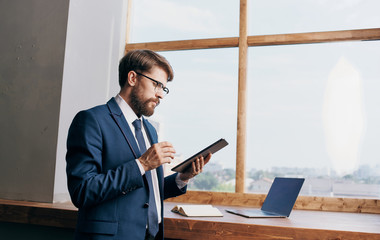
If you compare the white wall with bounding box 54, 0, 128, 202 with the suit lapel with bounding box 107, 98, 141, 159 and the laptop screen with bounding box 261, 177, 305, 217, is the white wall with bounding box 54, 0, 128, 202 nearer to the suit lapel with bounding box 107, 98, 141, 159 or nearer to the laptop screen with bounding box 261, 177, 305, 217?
the suit lapel with bounding box 107, 98, 141, 159

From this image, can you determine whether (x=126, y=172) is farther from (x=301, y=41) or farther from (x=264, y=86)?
(x=301, y=41)

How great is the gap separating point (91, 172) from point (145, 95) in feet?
1.48

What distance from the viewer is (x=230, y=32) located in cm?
291

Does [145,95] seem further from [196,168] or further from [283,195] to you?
[283,195]

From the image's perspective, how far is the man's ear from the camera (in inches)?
67.1

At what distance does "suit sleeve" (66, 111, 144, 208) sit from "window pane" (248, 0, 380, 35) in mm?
1803

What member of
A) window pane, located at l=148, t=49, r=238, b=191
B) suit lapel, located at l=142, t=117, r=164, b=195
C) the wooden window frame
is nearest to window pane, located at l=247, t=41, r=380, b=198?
the wooden window frame

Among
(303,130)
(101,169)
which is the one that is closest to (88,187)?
(101,169)

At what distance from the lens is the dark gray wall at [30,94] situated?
2.35 m

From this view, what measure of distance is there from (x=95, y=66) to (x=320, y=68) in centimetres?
162

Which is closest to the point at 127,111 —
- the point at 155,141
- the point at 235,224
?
the point at 155,141

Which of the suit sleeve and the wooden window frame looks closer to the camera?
the suit sleeve

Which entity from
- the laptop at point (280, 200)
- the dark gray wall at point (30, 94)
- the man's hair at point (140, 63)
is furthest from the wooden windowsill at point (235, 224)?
the man's hair at point (140, 63)

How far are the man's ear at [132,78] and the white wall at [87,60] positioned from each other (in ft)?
2.80
